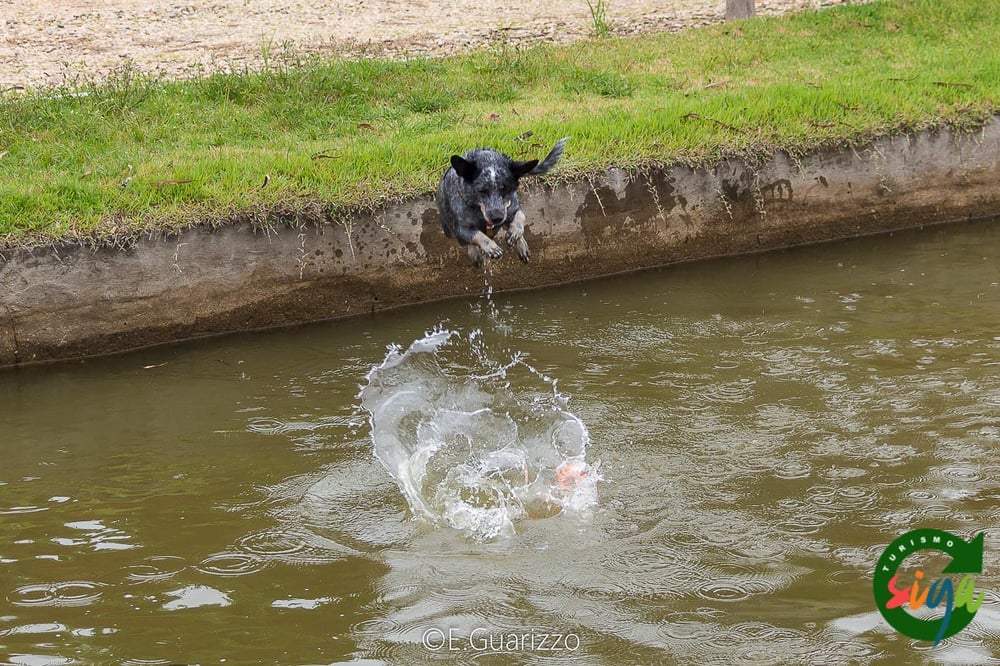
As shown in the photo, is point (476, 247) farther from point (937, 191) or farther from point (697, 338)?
point (937, 191)

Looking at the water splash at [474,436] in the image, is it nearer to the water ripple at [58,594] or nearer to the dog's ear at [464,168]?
the dog's ear at [464,168]

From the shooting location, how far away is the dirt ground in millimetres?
14117

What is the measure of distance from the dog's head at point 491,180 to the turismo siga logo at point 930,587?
9.12 feet

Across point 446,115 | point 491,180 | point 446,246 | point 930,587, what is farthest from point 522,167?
point 446,115

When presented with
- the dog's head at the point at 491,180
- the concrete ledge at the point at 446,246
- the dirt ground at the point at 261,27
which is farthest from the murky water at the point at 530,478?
the dirt ground at the point at 261,27

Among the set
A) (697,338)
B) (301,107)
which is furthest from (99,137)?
(697,338)

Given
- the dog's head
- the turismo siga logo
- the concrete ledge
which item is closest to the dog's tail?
the dog's head

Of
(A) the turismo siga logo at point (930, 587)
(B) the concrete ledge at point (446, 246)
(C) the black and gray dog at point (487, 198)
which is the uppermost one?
(C) the black and gray dog at point (487, 198)

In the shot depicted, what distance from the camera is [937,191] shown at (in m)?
10.1

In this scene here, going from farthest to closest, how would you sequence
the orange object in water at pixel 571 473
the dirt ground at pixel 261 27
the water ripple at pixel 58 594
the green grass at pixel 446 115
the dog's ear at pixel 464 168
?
the dirt ground at pixel 261 27 → the green grass at pixel 446 115 → the dog's ear at pixel 464 168 → the orange object in water at pixel 571 473 → the water ripple at pixel 58 594

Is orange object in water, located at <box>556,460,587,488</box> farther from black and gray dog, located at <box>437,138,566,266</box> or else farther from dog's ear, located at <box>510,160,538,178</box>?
dog's ear, located at <box>510,160,538,178</box>

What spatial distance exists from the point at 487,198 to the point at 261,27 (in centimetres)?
1077

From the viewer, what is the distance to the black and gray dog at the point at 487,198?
260 inches

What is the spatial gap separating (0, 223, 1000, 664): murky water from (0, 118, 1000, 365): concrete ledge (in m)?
0.25
